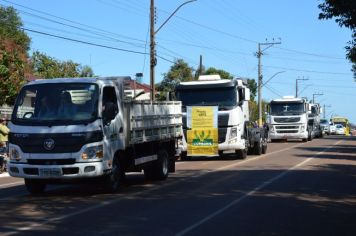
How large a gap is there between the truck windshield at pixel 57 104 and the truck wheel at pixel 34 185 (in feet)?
4.89

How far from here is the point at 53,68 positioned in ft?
181

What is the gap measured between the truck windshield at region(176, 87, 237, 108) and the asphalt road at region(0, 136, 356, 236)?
7.13 m

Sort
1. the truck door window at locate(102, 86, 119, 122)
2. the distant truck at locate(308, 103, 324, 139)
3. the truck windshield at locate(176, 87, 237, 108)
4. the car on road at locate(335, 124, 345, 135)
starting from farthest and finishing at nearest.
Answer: the car on road at locate(335, 124, 345, 135) → the distant truck at locate(308, 103, 324, 139) → the truck windshield at locate(176, 87, 237, 108) → the truck door window at locate(102, 86, 119, 122)

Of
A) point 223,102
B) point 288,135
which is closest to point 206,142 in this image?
point 223,102

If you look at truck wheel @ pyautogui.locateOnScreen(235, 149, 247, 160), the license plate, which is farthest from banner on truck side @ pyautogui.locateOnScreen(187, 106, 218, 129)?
the license plate

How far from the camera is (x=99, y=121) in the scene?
12242mm

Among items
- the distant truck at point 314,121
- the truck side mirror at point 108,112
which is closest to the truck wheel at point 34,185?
the truck side mirror at point 108,112

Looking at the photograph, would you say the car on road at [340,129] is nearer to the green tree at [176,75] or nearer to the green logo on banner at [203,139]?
the green tree at [176,75]

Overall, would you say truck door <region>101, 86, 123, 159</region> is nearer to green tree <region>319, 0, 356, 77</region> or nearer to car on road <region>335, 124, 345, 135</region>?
green tree <region>319, 0, 356, 77</region>

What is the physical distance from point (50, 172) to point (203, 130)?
12.2 meters

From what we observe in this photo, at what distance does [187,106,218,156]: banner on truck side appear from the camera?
23.4m

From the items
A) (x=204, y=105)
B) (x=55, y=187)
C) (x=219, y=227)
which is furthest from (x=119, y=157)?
(x=204, y=105)

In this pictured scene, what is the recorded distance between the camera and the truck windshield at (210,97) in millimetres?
23891

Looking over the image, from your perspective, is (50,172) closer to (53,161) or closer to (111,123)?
(53,161)
